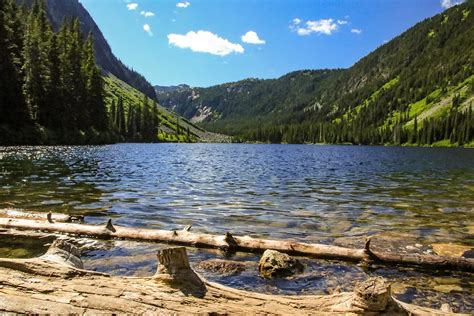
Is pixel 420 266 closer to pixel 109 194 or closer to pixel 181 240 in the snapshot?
pixel 181 240

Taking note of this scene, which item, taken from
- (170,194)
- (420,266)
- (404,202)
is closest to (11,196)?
(170,194)

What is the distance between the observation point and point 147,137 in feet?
613

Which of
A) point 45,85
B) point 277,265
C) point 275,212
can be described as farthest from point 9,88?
point 277,265

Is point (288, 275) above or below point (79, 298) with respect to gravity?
below

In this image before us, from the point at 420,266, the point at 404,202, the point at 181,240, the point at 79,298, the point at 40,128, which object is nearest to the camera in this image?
the point at 79,298

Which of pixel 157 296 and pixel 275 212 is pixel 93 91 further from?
pixel 157 296

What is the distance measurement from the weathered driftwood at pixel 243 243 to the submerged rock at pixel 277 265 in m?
0.90

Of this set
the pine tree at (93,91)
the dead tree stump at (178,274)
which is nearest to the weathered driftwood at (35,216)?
the dead tree stump at (178,274)

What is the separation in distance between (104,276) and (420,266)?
9107 mm

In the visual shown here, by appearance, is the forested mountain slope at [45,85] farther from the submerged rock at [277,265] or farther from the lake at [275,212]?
the submerged rock at [277,265]

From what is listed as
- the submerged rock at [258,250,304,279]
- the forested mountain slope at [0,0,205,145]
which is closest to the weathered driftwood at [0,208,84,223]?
the submerged rock at [258,250,304,279]

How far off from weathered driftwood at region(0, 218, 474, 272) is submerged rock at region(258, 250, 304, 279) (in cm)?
90

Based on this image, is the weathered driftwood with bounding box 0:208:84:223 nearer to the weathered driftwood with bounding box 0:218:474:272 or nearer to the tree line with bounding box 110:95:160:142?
the weathered driftwood with bounding box 0:218:474:272

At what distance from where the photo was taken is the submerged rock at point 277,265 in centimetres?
1084
